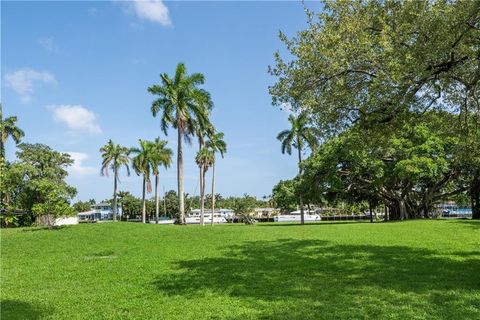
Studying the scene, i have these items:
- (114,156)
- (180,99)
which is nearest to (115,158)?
(114,156)

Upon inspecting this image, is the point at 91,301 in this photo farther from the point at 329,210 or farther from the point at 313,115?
the point at 329,210

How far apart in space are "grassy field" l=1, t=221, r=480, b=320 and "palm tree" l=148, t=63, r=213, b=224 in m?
17.4

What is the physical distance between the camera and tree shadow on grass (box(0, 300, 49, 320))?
8281 mm

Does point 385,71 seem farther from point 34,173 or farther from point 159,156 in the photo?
point 34,173

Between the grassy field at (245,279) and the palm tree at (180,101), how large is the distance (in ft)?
57.0

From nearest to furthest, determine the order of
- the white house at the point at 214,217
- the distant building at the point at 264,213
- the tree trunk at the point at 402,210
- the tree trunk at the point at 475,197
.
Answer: the tree trunk at the point at 475,197, the tree trunk at the point at 402,210, the white house at the point at 214,217, the distant building at the point at 264,213

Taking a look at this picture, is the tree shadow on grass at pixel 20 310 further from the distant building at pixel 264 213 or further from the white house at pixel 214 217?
the distant building at pixel 264 213

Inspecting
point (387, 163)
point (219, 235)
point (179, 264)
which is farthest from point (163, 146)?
point (179, 264)

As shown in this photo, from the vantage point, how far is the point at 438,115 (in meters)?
13.2

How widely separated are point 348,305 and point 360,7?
298 inches

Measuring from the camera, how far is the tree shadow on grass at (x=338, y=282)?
8023 millimetres

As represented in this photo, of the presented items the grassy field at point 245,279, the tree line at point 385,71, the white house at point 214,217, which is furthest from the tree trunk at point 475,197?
the white house at point 214,217

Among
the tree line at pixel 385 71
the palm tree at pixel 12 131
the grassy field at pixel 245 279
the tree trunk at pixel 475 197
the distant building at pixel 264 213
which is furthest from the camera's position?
the distant building at pixel 264 213

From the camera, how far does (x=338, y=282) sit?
34.6ft
